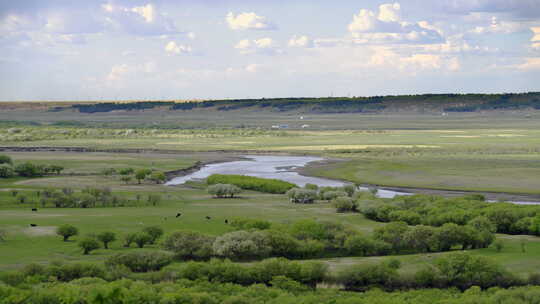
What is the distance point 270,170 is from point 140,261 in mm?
49750

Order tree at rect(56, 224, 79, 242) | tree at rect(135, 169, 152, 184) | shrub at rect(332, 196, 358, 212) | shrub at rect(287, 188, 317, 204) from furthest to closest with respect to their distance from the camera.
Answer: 1. tree at rect(135, 169, 152, 184)
2. shrub at rect(287, 188, 317, 204)
3. shrub at rect(332, 196, 358, 212)
4. tree at rect(56, 224, 79, 242)

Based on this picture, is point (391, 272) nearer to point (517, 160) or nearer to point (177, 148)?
point (517, 160)

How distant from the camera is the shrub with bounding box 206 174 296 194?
219 feet

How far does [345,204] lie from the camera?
54.7 m

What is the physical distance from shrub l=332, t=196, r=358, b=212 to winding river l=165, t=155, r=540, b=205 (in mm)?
10995

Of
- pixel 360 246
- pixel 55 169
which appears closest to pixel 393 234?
pixel 360 246

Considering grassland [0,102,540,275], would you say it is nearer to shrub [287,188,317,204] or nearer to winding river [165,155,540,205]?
shrub [287,188,317,204]

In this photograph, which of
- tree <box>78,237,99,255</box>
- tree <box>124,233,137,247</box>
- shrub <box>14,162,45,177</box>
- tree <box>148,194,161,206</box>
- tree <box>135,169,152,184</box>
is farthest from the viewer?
shrub <box>14,162,45,177</box>

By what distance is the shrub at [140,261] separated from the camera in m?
36.3

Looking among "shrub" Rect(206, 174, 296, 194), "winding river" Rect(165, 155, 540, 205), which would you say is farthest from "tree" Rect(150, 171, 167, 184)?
"shrub" Rect(206, 174, 296, 194)

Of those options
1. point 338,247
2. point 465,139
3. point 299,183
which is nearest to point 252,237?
point 338,247

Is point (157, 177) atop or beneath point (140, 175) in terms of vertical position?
beneath

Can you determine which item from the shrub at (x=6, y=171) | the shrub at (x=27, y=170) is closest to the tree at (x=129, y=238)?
the shrub at (x=6, y=171)

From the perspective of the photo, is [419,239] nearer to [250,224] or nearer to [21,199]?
[250,224]
